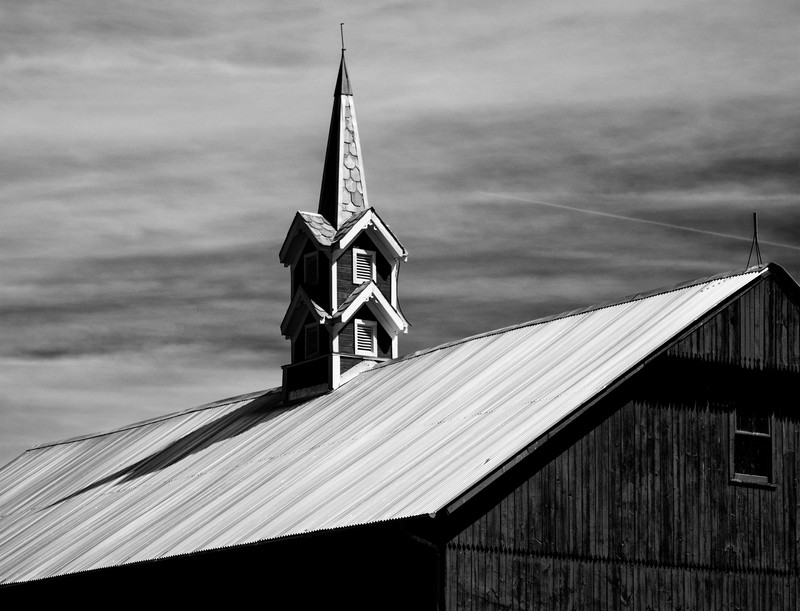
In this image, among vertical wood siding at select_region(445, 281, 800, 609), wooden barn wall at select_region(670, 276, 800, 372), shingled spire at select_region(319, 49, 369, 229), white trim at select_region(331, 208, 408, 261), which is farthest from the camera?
shingled spire at select_region(319, 49, 369, 229)

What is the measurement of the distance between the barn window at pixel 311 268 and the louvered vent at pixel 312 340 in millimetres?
1272

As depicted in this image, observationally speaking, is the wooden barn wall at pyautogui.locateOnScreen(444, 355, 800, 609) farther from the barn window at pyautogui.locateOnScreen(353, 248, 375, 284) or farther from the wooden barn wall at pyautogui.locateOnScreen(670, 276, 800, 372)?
the barn window at pyautogui.locateOnScreen(353, 248, 375, 284)

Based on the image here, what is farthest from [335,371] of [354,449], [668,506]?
[668,506]

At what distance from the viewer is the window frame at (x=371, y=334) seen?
130 ft

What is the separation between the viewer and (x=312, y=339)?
40625 mm

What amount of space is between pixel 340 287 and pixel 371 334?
1503 mm

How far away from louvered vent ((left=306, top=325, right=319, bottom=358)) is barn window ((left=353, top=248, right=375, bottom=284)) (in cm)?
168

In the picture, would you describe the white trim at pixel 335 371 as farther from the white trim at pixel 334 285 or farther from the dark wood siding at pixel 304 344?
the white trim at pixel 334 285

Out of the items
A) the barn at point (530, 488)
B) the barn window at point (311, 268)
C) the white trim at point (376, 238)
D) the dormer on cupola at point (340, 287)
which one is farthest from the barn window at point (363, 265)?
the barn at point (530, 488)

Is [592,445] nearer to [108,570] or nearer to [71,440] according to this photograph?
[108,570]

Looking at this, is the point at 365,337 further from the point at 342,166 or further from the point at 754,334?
the point at 754,334

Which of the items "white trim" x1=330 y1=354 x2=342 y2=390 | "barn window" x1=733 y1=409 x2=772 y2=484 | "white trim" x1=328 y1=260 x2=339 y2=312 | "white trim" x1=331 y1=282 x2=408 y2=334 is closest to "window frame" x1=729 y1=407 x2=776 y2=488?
"barn window" x1=733 y1=409 x2=772 y2=484

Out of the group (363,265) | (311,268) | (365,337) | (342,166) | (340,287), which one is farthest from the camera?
(342,166)

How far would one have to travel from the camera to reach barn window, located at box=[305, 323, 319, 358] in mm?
40188
